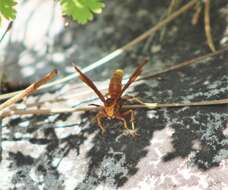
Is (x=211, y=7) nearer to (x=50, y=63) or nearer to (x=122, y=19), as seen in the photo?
(x=122, y=19)

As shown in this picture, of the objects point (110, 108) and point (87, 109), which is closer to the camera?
point (110, 108)

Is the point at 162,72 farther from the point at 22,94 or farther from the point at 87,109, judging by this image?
the point at 22,94

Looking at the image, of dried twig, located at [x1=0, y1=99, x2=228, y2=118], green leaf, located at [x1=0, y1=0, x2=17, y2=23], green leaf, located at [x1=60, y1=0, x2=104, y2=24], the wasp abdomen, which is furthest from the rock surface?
green leaf, located at [x1=0, y1=0, x2=17, y2=23]

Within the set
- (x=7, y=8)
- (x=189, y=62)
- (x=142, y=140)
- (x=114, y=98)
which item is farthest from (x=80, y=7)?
(x=189, y=62)

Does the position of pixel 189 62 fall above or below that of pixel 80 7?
below

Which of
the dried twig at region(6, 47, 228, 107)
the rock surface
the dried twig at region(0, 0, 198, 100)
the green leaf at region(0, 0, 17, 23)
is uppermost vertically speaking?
the green leaf at region(0, 0, 17, 23)

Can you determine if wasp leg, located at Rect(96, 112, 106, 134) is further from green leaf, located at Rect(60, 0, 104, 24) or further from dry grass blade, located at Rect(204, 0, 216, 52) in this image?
dry grass blade, located at Rect(204, 0, 216, 52)
